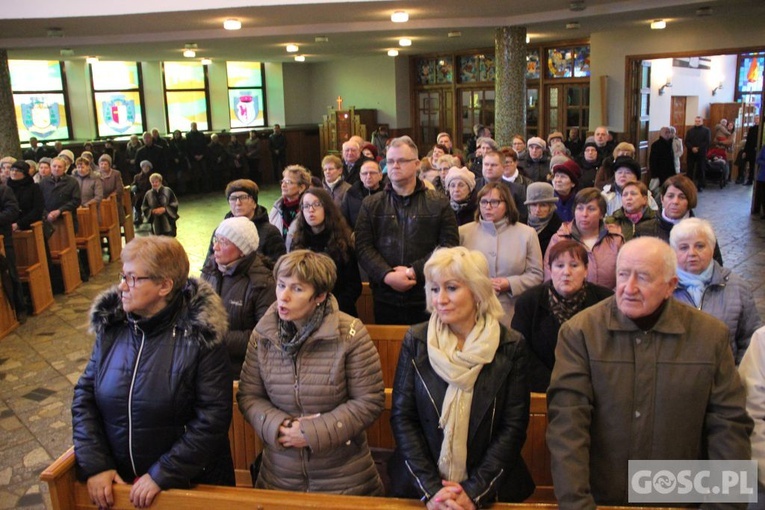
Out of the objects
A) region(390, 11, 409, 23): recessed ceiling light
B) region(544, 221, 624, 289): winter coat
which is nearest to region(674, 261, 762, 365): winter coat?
region(544, 221, 624, 289): winter coat

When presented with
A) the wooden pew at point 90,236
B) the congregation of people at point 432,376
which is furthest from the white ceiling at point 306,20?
the congregation of people at point 432,376

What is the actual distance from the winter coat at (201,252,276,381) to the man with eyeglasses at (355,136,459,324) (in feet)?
3.03

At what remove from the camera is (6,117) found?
10.5 m

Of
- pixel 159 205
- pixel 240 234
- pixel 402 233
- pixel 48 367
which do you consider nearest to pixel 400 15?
pixel 159 205

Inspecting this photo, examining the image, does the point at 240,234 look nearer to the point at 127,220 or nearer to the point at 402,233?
the point at 402,233

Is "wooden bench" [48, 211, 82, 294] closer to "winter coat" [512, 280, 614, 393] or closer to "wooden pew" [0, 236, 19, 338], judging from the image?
"wooden pew" [0, 236, 19, 338]

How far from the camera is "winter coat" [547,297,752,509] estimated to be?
2.14 m

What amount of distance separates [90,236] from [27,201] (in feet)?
5.03

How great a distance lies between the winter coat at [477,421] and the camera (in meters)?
2.36

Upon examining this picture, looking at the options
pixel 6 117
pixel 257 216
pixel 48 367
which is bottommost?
pixel 48 367

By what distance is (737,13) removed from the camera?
10641mm

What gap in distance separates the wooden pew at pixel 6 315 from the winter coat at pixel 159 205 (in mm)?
2947

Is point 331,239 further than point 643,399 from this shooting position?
Yes

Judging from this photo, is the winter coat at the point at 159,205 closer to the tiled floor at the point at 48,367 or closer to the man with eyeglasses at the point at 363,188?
the tiled floor at the point at 48,367
